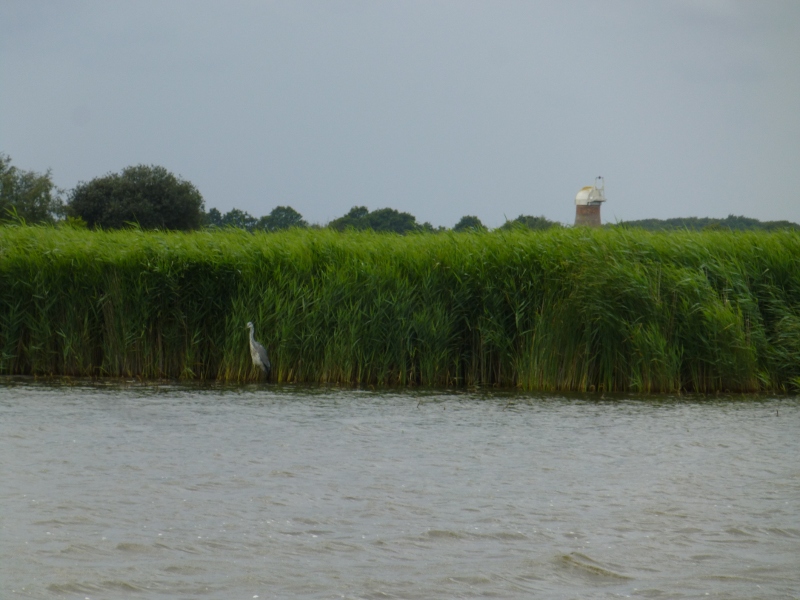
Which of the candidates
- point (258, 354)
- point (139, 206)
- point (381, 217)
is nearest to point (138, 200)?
point (139, 206)

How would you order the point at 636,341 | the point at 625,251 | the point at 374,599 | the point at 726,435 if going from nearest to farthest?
1. the point at 374,599
2. the point at 726,435
3. the point at 636,341
4. the point at 625,251

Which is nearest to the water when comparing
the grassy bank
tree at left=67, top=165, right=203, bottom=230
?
the grassy bank

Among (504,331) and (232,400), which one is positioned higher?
(504,331)

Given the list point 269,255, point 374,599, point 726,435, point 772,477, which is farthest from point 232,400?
point 374,599

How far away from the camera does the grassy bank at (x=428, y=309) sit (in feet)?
39.6

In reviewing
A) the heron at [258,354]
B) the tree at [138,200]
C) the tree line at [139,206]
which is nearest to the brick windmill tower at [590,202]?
the tree line at [139,206]

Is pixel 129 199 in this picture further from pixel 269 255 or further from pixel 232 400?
pixel 232 400

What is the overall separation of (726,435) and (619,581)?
4728 millimetres

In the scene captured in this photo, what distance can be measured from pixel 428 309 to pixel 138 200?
2964cm

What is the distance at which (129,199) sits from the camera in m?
39.5

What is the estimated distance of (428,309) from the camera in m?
12.7

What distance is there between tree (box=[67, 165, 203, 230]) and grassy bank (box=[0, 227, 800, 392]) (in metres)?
26.0

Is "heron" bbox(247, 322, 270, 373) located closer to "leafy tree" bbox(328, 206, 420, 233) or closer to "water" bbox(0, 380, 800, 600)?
"water" bbox(0, 380, 800, 600)

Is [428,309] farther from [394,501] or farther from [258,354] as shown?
[394,501]
